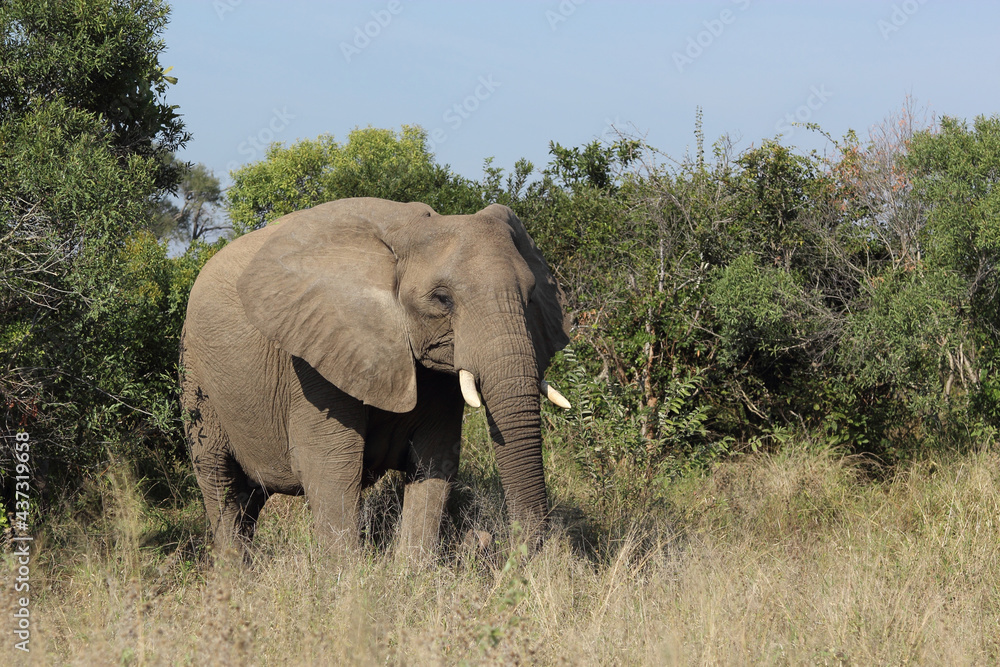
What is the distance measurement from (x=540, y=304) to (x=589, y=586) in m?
1.61

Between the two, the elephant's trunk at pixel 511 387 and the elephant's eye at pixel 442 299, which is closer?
the elephant's trunk at pixel 511 387

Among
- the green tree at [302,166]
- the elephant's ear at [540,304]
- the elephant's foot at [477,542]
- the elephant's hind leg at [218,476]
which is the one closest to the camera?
the elephant's ear at [540,304]

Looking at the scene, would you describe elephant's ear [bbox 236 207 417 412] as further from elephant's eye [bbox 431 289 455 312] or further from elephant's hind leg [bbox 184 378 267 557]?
elephant's hind leg [bbox 184 378 267 557]

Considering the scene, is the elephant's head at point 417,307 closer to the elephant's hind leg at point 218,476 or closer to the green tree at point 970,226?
the elephant's hind leg at point 218,476

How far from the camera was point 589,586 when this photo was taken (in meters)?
5.83

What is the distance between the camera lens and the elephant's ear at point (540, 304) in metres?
5.98

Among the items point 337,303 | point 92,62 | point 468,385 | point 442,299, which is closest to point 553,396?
point 468,385

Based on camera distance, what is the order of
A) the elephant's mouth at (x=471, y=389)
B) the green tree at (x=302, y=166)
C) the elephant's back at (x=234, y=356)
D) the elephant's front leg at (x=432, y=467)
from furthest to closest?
the green tree at (x=302, y=166) → the elephant's back at (x=234, y=356) → the elephant's front leg at (x=432, y=467) → the elephant's mouth at (x=471, y=389)

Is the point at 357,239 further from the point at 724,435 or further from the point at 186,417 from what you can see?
the point at 724,435

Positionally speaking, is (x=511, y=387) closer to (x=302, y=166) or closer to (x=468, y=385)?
(x=468, y=385)

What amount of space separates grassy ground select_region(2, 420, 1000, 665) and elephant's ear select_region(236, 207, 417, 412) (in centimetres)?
97

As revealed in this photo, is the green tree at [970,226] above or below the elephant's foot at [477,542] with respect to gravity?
above

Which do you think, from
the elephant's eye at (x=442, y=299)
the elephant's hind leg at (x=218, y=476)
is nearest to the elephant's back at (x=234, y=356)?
the elephant's hind leg at (x=218, y=476)

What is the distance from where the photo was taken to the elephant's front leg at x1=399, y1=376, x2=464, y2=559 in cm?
625
